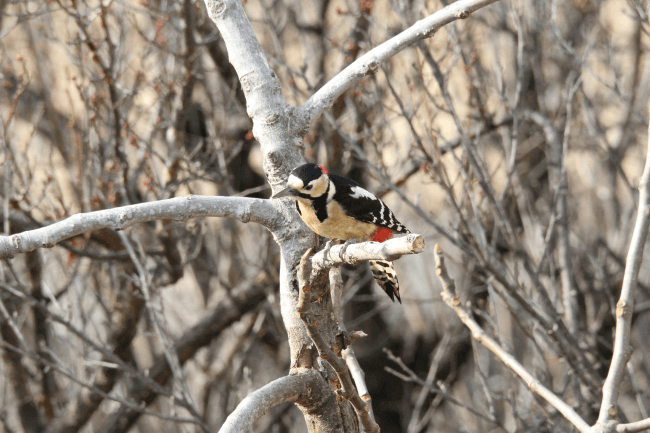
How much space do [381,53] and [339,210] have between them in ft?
2.14

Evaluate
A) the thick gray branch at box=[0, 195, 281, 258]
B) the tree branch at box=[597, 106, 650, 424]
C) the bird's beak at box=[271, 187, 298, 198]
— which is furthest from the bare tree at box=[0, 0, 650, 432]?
the tree branch at box=[597, 106, 650, 424]

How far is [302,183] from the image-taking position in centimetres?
191

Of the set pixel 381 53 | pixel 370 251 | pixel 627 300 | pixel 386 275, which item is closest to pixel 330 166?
pixel 386 275

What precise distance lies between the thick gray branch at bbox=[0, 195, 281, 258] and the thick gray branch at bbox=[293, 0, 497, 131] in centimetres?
35

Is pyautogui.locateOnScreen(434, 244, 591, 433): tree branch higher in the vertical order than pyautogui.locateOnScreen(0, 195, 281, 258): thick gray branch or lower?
lower

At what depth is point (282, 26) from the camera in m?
5.57

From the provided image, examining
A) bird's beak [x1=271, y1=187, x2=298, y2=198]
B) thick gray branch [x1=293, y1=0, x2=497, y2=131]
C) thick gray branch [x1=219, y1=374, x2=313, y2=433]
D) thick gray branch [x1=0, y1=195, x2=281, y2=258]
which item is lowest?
thick gray branch [x1=219, y1=374, x2=313, y2=433]

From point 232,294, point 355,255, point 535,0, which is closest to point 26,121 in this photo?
point 232,294

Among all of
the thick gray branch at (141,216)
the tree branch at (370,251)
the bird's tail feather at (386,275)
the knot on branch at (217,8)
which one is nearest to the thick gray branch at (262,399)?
the tree branch at (370,251)

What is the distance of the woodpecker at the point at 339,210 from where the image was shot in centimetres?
194

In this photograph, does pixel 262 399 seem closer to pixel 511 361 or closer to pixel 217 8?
pixel 511 361

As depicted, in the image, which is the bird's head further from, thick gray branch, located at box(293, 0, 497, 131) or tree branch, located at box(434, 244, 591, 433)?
tree branch, located at box(434, 244, 591, 433)

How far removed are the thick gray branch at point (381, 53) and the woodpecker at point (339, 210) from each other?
198mm

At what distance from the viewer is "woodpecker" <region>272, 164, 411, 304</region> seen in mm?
1944
